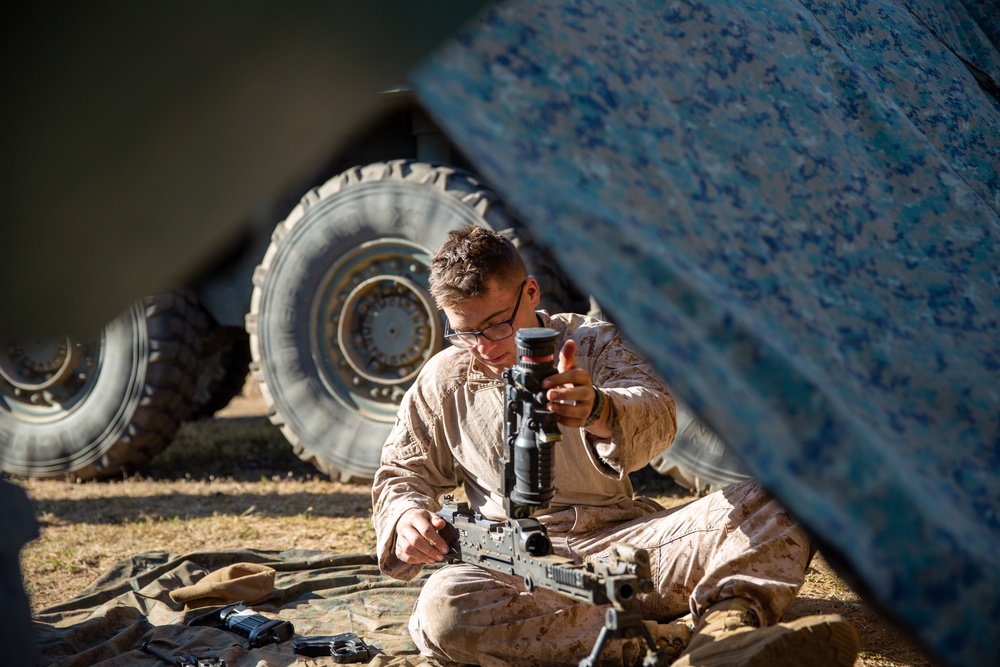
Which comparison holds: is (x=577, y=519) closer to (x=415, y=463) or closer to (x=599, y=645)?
(x=415, y=463)

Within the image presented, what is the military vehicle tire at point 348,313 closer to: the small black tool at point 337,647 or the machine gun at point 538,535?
the small black tool at point 337,647

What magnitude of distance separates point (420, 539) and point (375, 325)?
9.55 feet

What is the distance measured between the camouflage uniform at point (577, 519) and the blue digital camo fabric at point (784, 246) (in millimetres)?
698

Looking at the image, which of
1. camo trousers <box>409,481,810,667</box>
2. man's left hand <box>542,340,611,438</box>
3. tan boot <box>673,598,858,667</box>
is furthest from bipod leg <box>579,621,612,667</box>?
camo trousers <box>409,481,810,667</box>

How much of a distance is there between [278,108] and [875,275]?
1300 millimetres

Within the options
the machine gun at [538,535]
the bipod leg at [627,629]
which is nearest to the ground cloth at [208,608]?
the machine gun at [538,535]

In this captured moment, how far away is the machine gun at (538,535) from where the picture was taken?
2.15m

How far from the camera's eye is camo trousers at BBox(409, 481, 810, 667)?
105 inches

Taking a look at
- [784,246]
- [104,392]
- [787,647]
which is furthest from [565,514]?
[104,392]

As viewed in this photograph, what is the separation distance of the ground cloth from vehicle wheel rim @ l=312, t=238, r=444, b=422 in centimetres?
144

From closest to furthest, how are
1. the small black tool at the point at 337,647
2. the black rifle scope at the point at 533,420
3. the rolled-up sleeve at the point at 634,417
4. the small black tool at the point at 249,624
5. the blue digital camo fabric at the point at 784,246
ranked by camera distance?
1. the blue digital camo fabric at the point at 784,246
2. the black rifle scope at the point at 533,420
3. the rolled-up sleeve at the point at 634,417
4. the small black tool at the point at 337,647
5. the small black tool at the point at 249,624

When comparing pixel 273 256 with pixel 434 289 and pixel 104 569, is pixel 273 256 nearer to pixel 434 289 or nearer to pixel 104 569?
pixel 104 569

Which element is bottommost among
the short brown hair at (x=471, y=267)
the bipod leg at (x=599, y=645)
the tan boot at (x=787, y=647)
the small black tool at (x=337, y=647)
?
the small black tool at (x=337, y=647)

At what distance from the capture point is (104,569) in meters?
4.41
